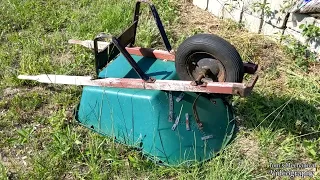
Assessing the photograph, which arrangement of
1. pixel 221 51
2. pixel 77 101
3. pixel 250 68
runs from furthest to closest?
pixel 77 101 < pixel 250 68 < pixel 221 51

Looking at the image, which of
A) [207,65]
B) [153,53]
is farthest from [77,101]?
[207,65]

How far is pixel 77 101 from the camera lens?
11.0 feet

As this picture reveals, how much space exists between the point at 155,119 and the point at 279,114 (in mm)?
1204

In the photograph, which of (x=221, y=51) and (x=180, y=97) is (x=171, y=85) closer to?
(x=180, y=97)

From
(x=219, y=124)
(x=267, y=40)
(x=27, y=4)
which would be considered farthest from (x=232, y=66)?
(x=27, y=4)

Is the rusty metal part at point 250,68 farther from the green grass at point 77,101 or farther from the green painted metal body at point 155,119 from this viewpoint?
the green grass at point 77,101

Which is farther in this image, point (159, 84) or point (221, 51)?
point (159, 84)

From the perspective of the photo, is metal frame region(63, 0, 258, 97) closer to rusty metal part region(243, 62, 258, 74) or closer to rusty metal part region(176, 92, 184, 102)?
rusty metal part region(243, 62, 258, 74)

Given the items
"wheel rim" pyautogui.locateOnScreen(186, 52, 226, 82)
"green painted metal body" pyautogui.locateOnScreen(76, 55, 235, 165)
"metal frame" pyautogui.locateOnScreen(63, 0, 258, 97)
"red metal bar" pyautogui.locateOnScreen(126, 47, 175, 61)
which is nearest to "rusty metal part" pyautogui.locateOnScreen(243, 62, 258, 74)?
"metal frame" pyautogui.locateOnScreen(63, 0, 258, 97)

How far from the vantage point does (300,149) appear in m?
2.88

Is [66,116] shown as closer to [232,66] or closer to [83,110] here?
[83,110]

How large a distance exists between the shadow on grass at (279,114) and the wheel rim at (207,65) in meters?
0.72

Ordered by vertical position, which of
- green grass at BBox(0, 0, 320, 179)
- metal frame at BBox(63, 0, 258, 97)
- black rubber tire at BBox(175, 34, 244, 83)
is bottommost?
green grass at BBox(0, 0, 320, 179)

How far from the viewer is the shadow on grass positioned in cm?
304
